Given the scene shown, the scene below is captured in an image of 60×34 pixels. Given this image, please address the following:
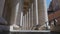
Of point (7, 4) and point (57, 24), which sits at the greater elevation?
point (7, 4)

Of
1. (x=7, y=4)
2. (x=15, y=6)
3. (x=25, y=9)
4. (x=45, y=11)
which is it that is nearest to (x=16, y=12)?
(x=15, y=6)

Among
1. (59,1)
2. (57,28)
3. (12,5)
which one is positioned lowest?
(57,28)

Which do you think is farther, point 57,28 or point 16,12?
point 16,12

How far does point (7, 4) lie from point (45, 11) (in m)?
4.59

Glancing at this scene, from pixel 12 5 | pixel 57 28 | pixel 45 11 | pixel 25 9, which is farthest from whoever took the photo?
pixel 25 9

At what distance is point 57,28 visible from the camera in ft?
17.3

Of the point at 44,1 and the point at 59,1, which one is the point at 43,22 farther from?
the point at 59,1

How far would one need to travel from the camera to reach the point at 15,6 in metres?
13.7

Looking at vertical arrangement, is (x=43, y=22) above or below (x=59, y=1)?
below

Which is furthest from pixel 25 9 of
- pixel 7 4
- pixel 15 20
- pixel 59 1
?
pixel 59 1

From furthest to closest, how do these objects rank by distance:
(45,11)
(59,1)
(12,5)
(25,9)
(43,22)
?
(25,9)
(12,5)
(45,11)
(43,22)
(59,1)

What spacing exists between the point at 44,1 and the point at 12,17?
12.6 feet

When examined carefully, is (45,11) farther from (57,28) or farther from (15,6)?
(57,28)

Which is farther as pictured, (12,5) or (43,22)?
(12,5)
